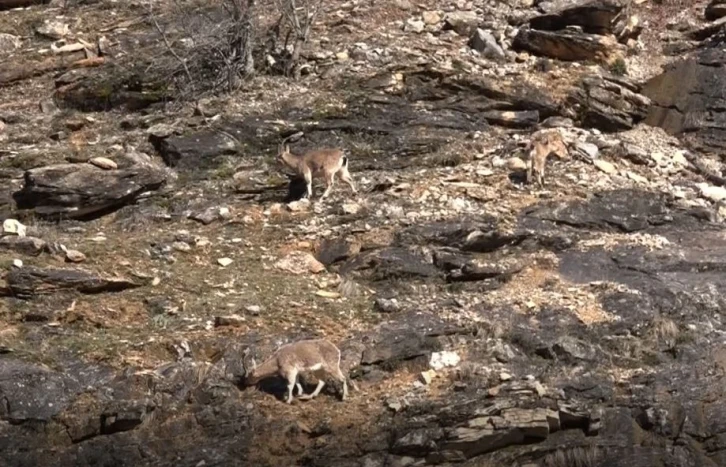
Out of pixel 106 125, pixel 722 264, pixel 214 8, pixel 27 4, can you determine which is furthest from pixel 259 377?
pixel 27 4

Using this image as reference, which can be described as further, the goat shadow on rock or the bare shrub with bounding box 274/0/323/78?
the bare shrub with bounding box 274/0/323/78

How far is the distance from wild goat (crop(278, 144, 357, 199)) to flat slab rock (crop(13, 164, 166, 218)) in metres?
2.05

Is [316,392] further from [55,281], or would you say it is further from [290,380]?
[55,281]

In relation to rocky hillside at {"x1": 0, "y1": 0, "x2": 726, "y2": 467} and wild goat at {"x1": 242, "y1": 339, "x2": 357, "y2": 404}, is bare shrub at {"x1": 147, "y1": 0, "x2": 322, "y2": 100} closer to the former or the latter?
rocky hillside at {"x1": 0, "y1": 0, "x2": 726, "y2": 467}

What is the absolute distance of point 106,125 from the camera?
17625 mm

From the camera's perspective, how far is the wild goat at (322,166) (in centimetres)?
1545

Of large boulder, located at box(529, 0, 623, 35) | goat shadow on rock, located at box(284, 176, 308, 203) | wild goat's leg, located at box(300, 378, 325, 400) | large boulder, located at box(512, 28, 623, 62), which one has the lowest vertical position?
goat shadow on rock, located at box(284, 176, 308, 203)

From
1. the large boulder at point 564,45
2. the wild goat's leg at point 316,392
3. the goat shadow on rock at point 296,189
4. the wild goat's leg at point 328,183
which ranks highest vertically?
the large boulder at point 564,45

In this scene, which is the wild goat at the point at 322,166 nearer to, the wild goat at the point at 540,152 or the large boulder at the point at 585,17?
the wild goat at the point at 540,152

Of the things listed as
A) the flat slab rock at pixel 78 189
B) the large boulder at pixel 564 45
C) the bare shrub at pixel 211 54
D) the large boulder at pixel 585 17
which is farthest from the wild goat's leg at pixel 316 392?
the large boulder at pixel 585 17

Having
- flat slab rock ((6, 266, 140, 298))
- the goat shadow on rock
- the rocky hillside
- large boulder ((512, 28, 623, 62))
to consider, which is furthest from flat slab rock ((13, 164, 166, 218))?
large boulder ((512, 28, 623, 62))

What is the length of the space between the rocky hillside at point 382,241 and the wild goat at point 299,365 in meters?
0.21

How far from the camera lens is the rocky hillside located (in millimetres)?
10664

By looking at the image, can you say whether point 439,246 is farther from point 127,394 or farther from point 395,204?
point 127,394
